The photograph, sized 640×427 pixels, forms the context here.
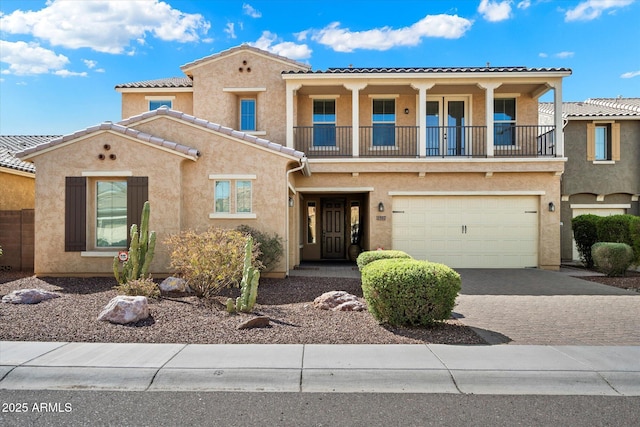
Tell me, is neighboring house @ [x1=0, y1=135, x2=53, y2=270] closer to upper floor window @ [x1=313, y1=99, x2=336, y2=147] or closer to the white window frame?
the white window frame

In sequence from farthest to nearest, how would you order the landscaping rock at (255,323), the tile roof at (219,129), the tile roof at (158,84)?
the tile roof at (158,84) < the tile roof at (219,129) < the landscaping rock at (255,323)

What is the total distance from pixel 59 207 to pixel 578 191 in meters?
18.2

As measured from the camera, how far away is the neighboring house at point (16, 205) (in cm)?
1295

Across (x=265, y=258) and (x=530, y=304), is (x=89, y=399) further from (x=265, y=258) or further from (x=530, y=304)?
(x=530, y=304)

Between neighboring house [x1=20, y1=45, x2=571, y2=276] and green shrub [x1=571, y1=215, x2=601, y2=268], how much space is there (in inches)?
61.9

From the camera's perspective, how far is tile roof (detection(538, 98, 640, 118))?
16766 mm

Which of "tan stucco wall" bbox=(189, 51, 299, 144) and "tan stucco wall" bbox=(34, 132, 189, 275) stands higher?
"tan stucco wall" bbox=(189, 51, 299, 144)

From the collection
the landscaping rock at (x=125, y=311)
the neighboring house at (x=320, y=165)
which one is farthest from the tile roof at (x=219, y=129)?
the landscaping rock at (x=125, y=311)

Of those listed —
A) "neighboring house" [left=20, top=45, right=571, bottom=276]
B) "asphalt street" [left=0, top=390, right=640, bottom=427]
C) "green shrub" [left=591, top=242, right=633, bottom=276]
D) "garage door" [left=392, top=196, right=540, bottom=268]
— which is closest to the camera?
"asphalt street" [left=0, top=390, right=640, bottom=427]

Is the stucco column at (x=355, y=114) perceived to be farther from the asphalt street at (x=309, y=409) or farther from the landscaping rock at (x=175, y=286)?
the asphalt street at (x=309, y=409)

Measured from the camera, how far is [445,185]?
1465 centimetres

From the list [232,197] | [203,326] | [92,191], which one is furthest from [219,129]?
[203,326]

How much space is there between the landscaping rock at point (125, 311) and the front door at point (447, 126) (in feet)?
37.5

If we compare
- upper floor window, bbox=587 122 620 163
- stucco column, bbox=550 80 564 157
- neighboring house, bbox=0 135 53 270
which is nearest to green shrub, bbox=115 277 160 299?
neighboring house, bbox=0 135 53 270
